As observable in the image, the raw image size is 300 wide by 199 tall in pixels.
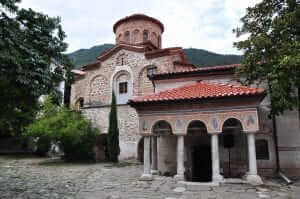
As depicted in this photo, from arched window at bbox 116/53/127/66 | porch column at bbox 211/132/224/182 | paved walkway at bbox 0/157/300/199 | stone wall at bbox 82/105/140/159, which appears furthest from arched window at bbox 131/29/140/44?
paved walkway at bbox 0/157/300/199

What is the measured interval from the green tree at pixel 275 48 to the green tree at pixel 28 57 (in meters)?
6.27

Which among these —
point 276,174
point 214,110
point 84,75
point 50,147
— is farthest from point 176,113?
point 50,147

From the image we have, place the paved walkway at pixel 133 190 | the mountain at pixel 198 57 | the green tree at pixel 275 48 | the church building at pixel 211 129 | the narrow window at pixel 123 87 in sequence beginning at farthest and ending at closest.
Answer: the mountain at pixel 198 57 → the narrow window at pixel 123 87 → the church building at pixel 211 129 → the green tree at pixel 275 48 → the paved walkway at pixel 133 190

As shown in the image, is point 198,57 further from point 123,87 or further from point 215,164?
point 215,164

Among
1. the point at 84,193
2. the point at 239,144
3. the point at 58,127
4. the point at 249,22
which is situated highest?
the point at 249,22

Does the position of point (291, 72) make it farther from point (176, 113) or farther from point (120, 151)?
point (120, 151)

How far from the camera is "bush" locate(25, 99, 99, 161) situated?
13688 mm

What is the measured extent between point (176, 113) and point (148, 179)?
106 inches

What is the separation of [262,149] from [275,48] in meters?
4.29

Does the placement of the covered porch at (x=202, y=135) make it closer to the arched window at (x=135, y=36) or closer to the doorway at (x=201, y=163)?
the doorway at (x=201, y=163)

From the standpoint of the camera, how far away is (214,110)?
8.47m

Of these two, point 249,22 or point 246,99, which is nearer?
point 246,99

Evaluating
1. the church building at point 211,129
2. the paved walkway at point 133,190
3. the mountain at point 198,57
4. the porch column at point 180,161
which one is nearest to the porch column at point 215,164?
the church building at point 211,129

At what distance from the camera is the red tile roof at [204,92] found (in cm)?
805
